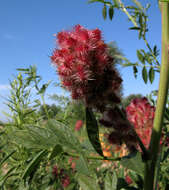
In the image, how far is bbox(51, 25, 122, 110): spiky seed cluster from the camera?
2.04 feet

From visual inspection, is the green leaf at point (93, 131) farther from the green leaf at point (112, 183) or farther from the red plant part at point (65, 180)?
the red plant part at point (65, 180)

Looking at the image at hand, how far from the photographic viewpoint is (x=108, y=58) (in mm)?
651

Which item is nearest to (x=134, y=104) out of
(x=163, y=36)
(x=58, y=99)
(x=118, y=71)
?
(x=118, y=71)

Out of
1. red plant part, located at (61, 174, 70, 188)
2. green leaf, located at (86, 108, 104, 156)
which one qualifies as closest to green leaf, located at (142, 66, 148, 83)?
green leaf, located at (86, 108, 104, 156)

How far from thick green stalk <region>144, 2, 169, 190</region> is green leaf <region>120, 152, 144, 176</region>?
0.06 meters

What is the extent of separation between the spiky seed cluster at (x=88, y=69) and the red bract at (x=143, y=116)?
276 millimetres

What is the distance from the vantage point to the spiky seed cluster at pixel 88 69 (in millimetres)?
621

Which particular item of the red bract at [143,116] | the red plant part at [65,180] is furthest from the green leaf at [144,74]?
the red plant part at [65,180]

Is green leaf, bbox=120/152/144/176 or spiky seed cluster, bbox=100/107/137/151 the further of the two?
spiky seed cluster, bbox=100/107/137/151

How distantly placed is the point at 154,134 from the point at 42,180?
0.63 m

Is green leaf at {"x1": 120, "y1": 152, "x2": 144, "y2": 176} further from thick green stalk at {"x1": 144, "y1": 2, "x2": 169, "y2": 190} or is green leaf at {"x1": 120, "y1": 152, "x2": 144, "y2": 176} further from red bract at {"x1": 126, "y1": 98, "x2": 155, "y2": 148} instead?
red bract at {"x1": 126, "y1": 98, "x2": 155, "y2": 148}

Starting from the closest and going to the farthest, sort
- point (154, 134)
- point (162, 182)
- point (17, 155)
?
point (154, 134) < point (17, 155) < point (162, 182)

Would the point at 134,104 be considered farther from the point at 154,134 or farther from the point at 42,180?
the point at 42,180

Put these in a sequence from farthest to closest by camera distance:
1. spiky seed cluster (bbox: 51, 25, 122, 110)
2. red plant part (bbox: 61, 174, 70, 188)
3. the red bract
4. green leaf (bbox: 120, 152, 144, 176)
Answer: red plant part (bbox: 61, 174, 70, 188) < the red bract < spiky seed cluster (bbox: 51, 25, 122, 110) < green leaf (bbox: 120, 152, 144, 176)
